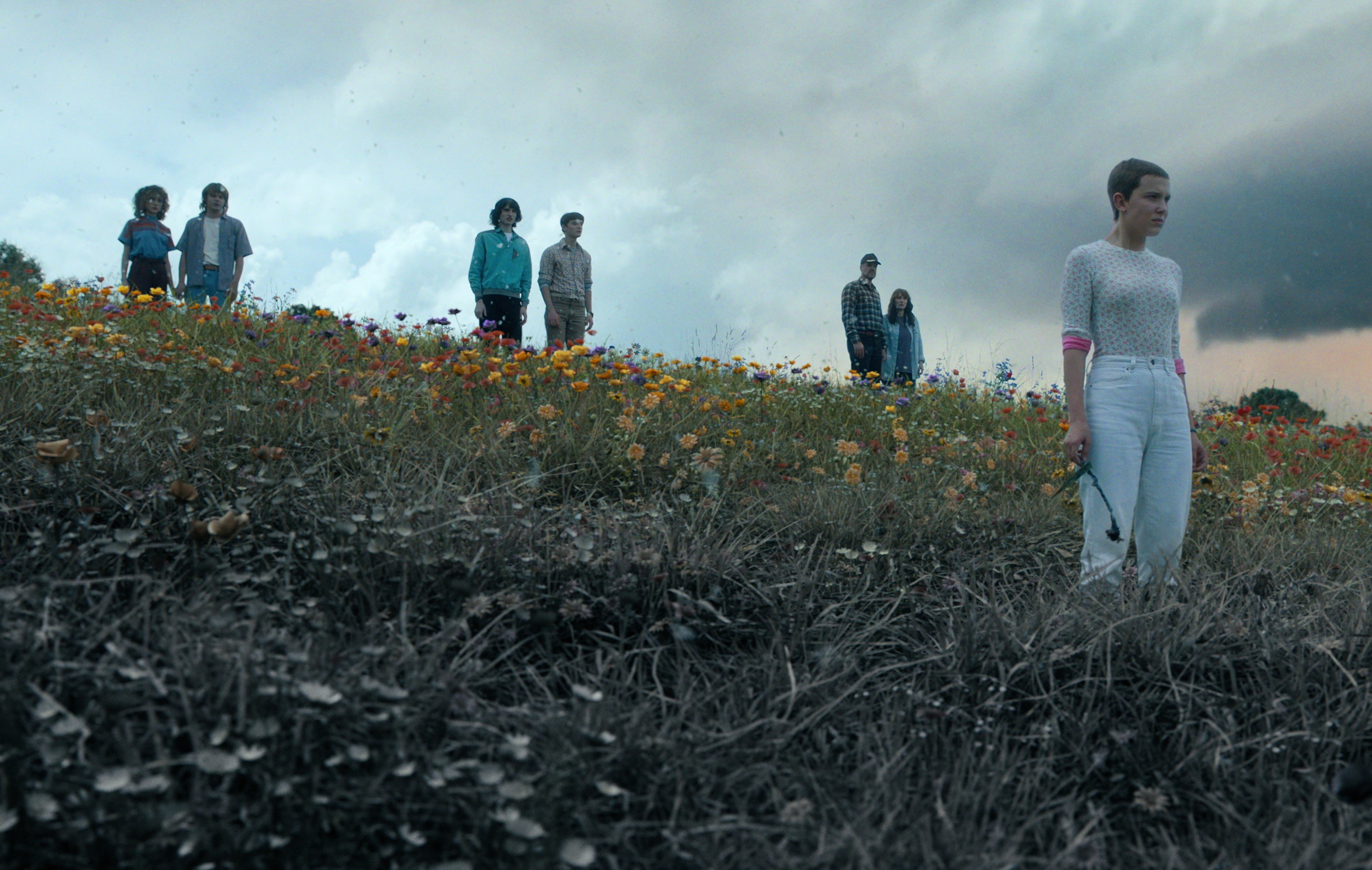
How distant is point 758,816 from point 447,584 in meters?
1.22

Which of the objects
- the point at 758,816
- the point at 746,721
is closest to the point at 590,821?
the point at 758,816

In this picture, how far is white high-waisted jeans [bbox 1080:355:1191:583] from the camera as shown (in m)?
3.69

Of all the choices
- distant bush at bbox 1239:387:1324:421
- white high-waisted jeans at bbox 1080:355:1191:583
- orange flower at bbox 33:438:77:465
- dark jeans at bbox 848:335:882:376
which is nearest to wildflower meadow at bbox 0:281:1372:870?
orange flower at bbox 33:438:77:465

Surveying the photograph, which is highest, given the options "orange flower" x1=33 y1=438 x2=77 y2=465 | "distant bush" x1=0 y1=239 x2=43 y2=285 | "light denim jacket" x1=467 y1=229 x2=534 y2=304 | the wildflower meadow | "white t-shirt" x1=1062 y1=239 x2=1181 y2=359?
"distant bush" x1=0 y1=239 x2=43 y2=285

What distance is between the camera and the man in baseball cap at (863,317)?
35.9ft

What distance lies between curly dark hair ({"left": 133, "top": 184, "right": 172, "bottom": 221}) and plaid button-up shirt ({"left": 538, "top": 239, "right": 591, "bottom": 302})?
3730mm

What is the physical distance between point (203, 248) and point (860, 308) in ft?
23.1

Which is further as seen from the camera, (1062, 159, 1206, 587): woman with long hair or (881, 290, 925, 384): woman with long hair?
(881, 290, 925, 384): woman with long hair

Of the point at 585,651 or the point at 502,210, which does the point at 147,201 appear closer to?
the point at 502,210

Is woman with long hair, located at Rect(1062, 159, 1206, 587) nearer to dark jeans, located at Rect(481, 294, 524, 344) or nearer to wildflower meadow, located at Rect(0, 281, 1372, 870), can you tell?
wildflower meadow, located at Rect(0, 281, 1372, 870)

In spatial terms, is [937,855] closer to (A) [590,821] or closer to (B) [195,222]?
(A) [590,821]

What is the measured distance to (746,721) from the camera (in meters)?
2.52

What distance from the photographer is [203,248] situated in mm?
9250

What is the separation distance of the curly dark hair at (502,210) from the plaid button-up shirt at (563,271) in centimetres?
49
